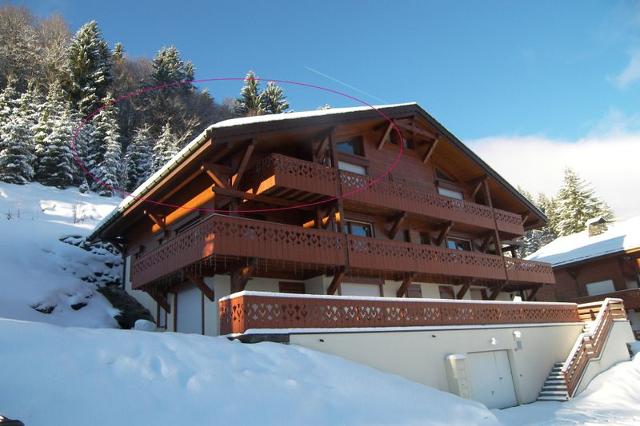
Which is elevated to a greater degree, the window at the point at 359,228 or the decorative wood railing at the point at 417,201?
the decorative wood railing at the point at 417,201

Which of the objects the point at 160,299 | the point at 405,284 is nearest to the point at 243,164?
the point at 160,299

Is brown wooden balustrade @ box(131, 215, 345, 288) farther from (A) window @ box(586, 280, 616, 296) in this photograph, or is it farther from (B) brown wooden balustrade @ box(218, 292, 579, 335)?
(A) window @ box(586, 280, 616, 296)

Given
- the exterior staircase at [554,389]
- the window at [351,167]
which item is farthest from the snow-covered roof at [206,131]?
the exterior staircase at [554,389]

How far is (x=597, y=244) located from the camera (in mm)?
33031

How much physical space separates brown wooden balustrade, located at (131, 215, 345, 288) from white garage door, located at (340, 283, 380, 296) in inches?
97.0

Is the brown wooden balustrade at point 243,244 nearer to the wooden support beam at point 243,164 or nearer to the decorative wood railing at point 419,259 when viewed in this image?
the decorative wood railing at point 419,259

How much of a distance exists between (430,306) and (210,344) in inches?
333

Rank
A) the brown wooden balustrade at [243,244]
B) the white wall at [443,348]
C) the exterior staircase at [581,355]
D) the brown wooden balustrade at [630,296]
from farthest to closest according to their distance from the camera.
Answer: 1. the brown wooden balustrade at [630,296]
2. the exterior staircase at [581,355]
3. the brown wooden balustrade at [243,244]
4. the white wall at [443,348]

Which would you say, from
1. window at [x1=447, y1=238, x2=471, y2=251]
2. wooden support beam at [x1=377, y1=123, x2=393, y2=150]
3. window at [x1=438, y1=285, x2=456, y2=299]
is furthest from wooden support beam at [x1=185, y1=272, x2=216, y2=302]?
window at [x1=447, y1=238, x2=471, y2=251]

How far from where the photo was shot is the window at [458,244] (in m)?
25.0

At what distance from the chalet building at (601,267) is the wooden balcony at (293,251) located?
1324 centimetres

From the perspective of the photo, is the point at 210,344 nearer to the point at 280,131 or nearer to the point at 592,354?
the point at 280,131

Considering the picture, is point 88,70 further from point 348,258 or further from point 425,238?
point 348,258

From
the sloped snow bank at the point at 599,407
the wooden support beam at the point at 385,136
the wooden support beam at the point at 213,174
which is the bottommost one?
the sloped snow bank at the point at 599,407
